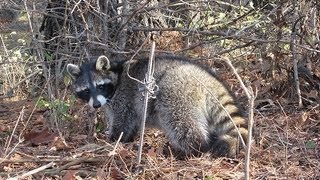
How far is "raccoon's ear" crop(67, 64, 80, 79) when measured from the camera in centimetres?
506

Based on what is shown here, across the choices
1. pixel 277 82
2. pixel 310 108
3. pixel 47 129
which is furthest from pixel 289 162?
pixel 47 129

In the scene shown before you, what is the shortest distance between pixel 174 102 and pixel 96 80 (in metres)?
0.88

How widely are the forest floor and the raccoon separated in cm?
16

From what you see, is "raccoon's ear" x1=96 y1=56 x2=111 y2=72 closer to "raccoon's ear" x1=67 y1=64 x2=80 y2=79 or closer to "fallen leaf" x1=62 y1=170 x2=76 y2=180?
"raccoon's ear" x1=67 y1=64 x2=80 y2=79

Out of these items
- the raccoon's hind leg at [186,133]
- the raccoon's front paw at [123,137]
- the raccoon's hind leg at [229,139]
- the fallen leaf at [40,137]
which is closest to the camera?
the raccoon's hind leg at [229,139]

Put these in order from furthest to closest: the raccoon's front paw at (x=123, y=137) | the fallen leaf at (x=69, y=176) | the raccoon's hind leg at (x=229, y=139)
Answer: the raccoon's front paw at (x=123, y=137) → the raccoon's hind leg at (x=229, y=139) → the fallen leaf at (x=69, y=176)

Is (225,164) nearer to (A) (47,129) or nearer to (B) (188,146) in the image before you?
(B) (188,146)

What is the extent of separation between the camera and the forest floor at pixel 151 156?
383 cm

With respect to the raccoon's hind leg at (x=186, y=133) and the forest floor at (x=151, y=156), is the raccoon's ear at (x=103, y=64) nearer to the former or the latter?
the forest floor at (x=151, y=156)

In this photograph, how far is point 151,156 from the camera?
13.4 ft

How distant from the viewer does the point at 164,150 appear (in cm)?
464

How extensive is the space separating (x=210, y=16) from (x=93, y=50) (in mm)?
1447

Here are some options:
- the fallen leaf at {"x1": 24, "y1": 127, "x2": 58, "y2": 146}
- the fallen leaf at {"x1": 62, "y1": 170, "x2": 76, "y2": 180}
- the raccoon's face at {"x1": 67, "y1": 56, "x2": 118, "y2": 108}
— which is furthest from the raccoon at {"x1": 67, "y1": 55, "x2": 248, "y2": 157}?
the fallen leaf at {"x1": 62, "y1": 170, "x2": 76, "y2": 180}

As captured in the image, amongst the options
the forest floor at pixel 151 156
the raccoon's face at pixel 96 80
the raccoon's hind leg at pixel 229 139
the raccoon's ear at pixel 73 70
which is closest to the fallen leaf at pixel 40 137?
the forest floor at pixel 151 156
